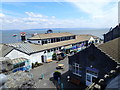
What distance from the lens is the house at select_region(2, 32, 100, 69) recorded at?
72.1ft

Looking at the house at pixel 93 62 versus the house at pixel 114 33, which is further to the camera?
the house at pixel 114 33

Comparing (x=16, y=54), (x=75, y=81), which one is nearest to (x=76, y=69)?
(x=75, y=81)

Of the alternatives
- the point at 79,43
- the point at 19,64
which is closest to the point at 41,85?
the point at 19,64

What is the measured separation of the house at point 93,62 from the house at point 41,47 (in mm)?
11384

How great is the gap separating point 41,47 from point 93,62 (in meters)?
17.2

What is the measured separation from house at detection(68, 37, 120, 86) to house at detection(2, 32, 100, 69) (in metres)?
11.4

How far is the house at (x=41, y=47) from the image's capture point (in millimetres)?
21969

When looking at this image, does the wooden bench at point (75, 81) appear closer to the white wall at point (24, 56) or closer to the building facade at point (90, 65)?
the building facade at point (90, 65)

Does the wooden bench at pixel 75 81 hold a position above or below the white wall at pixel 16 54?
below

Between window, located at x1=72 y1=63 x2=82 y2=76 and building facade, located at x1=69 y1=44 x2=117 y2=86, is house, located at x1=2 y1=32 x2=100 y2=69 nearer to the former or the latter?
building facade, located at x1=69 y1=44 x2=117 y2=86

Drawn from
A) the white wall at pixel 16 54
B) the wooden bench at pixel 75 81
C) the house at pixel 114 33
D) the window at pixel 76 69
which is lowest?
the wooden bench at pixel 75 81

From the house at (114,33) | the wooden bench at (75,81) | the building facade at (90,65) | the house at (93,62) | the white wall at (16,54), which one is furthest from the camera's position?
the house at (114,33)

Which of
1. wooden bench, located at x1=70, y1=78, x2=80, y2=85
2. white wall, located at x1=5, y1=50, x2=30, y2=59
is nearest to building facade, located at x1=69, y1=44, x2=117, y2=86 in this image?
wooden bench, located at x1=70, y1=78, x2=80, y2=85

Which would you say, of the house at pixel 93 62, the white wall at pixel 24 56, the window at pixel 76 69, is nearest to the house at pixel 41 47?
the white wall at pixel 24 56
